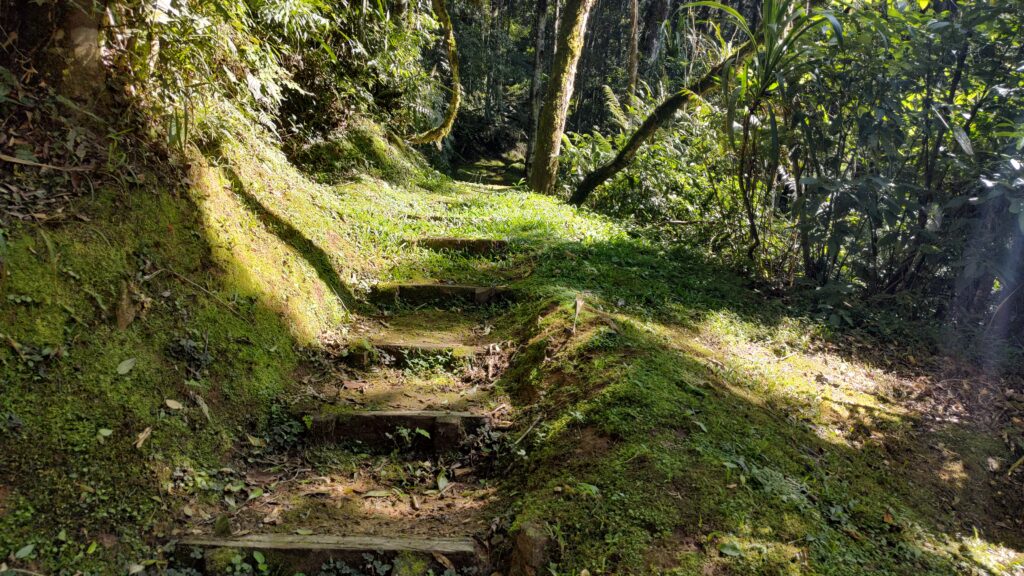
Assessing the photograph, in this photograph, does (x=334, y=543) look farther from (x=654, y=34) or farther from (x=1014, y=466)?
(x=654, y=34)

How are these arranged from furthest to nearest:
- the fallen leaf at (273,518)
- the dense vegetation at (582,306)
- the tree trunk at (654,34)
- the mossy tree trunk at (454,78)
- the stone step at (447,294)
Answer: the tree trunk at (654,34) < the mossy tree trunk at (454,78) < the stone step at (447,294) < the fallen leaf at (273,518) < the dense vegetation at (582,306)

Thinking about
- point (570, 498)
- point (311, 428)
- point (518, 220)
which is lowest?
Result: point (311, 428)

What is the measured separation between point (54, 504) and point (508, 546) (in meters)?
1.52

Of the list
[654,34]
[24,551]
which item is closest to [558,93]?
[24,551]

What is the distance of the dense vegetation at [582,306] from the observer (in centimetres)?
218

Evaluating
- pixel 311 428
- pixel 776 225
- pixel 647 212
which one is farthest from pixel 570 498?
pixel 647 212

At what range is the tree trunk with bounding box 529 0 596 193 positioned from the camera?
8.56m

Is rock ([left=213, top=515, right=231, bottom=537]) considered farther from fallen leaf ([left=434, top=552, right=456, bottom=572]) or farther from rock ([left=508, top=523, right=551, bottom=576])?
rock ([left=508, top=523, right=551, bottom=576])

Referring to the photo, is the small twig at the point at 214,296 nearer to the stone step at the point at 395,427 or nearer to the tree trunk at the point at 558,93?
the stone step at the point at 395,427

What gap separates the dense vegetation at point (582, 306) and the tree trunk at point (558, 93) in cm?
303

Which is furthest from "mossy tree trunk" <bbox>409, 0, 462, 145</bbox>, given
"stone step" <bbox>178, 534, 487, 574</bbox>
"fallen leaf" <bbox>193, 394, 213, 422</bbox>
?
"stone step" <bbox>178, 534, 487, 574</bbox>

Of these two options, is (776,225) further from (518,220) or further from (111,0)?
(111,0)

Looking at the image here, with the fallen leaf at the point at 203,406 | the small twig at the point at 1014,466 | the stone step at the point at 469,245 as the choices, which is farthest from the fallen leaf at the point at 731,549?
the stone step at the point at 469,245

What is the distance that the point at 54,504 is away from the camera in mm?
1948
